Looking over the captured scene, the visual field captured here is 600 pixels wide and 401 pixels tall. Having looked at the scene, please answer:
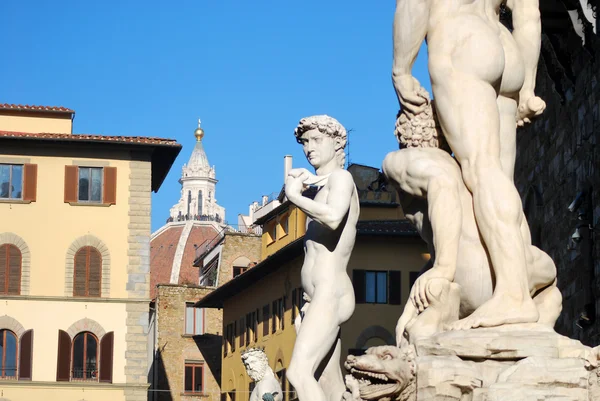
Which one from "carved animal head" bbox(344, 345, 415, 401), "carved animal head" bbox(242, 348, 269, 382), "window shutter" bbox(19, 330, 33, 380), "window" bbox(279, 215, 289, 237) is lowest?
"carved animal head" bbox(344, 345, 415, 401)

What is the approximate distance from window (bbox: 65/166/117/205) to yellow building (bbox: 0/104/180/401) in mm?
33

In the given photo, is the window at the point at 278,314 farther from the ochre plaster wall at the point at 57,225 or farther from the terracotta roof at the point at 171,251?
the terracotta roof at the point at 171,251

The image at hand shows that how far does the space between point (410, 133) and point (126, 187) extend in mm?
43866

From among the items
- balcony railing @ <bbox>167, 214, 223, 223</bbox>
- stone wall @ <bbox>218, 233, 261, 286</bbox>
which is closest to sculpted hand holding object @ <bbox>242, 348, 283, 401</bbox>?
stone wall @ <bbox>218, 233, 261, 286</bbox>

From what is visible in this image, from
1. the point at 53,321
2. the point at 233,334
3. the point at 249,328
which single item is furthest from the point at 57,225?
the point at 233,334

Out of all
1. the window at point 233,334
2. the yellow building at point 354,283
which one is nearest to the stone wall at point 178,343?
the window at point 233,334

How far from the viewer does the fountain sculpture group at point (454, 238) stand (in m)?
8.59

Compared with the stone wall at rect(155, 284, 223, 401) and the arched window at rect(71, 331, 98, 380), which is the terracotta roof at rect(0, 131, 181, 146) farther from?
the stone wall at rect(155, 284, 223, 401)

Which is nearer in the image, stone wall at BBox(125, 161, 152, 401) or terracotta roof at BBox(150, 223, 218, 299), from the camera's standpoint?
stone wall at BBox(125, 161, 152, 401)

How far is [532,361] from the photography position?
8.65m

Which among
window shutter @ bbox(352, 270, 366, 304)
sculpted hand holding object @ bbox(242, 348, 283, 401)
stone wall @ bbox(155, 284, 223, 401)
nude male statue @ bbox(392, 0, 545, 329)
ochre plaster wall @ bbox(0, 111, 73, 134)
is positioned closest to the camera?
nude male statue @ bbox(392, 0, 545, 329)

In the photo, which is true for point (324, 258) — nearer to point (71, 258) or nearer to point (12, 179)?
point (71, 258)

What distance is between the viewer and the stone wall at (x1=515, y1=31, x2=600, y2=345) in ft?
69.2

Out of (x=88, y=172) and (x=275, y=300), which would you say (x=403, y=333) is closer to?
(x=88, y=172)
